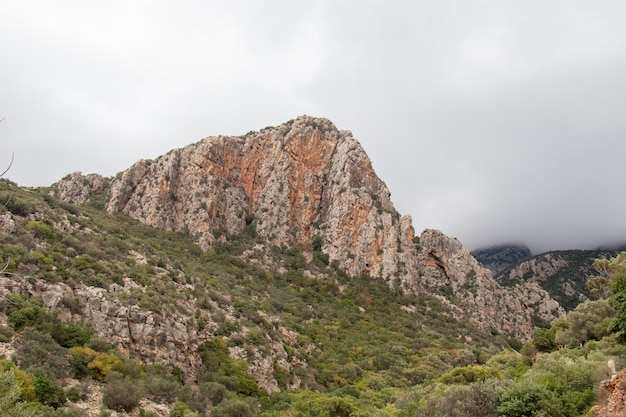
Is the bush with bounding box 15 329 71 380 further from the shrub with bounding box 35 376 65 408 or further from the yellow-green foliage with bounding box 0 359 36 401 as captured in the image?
the yellow-green foliage with bounding box 0 359 36 401

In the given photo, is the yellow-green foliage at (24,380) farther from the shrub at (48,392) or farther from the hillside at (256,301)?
the shrub at (48,392)

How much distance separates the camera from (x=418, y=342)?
6494cm

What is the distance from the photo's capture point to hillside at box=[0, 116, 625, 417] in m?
25.2

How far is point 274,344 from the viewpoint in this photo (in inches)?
1837

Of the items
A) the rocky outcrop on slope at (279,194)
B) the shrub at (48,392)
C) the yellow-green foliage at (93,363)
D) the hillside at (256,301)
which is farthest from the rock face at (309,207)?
the shrub at (48,392)

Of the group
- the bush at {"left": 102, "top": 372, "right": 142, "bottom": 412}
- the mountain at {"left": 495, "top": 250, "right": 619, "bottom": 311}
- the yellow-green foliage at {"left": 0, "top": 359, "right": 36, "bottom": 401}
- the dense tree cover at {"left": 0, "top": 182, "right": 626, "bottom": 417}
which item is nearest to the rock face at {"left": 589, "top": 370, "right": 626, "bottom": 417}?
the dense tree cover at {"left": 0, "top": 182, "right": 626, "bottom": 417}

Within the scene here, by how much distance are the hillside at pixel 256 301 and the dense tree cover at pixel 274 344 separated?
20cm

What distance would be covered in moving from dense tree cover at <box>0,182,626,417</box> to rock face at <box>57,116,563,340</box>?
5511 mm

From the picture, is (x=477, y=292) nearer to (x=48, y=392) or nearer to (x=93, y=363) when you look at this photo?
(x=93, y=363)

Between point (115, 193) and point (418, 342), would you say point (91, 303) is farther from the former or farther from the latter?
point (115, 193)

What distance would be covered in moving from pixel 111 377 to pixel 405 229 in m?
75.5

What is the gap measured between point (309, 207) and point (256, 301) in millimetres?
40687

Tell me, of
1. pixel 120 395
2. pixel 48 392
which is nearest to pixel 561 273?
pixel 120 395

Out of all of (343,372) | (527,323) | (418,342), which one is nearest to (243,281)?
(343,372)
